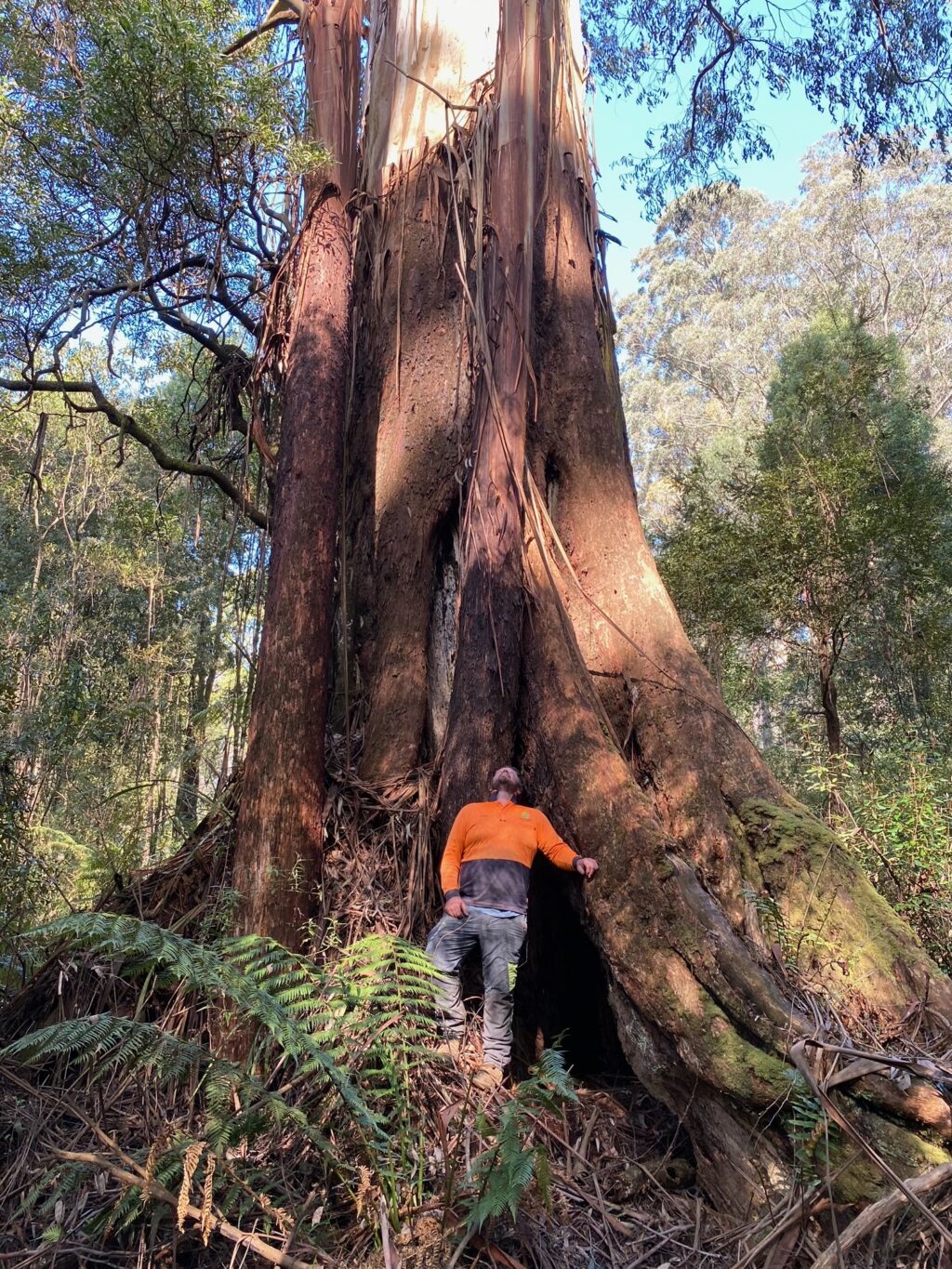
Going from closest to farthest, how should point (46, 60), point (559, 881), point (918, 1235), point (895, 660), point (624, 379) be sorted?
point (918, 1235) → point (559, 881) → point (46, 60) → point (895, 660) → point (624, 379)

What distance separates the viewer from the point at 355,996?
3.05m

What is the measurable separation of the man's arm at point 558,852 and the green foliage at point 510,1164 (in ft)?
Answer: 3.34

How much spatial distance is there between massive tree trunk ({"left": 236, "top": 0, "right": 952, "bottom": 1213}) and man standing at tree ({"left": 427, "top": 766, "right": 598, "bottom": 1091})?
16 cm

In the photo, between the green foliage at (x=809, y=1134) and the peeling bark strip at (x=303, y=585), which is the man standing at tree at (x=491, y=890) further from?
the green foliage at (x=809, y=1134)

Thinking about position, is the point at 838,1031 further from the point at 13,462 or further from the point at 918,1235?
the point at 13,462

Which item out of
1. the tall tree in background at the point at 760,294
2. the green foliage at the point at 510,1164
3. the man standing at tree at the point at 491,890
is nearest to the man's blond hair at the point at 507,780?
the man standing at tree at the point at 491,890

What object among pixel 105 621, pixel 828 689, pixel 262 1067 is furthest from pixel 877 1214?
pixel 105 621

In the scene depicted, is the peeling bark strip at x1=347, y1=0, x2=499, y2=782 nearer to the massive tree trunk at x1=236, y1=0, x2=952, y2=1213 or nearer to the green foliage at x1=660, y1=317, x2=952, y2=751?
the massive tree trunk at x1=236, y1=0, x2=952, y2=1213

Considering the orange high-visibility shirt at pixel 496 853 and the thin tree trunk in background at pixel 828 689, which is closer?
the orange high-visibility shirt at pixel 496 853

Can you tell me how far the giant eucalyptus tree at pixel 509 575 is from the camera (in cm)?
355

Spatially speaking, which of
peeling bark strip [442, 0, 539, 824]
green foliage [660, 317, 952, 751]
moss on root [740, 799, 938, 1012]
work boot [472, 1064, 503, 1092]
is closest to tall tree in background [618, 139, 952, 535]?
green foliage [660, 317, 952, 751]

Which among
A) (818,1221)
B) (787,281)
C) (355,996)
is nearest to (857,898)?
(818,1221)

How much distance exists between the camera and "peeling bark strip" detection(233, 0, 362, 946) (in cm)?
411

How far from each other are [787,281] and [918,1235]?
126 feet
